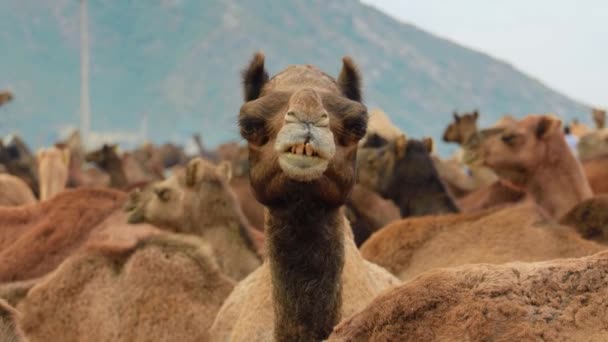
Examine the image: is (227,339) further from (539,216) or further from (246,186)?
Result: (246,186)

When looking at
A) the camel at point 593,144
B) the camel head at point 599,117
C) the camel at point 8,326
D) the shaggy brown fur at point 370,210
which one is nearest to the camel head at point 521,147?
the shaggy brown fur at point 370,210

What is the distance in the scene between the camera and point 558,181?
11367mm

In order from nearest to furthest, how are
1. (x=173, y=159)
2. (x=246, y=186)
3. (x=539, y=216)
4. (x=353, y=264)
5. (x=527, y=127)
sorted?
(x=353, y=264) → (x=539, y=216) → (x=527, y=127) → (x=246, y=186) → (x=173, y=159)

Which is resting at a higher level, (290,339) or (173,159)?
(290,339)

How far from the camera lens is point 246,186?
16.8 meters

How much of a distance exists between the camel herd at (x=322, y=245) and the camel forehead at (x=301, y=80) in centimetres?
1

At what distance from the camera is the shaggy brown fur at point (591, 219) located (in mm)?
7664

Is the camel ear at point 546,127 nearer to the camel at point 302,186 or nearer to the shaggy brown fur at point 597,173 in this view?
the shaggy brown fur at point 597,173

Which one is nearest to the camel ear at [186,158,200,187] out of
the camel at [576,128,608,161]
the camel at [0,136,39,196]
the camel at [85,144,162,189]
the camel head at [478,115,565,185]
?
the camel head at [478,115,565,185]

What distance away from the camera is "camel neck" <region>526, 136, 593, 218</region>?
36.9 ft

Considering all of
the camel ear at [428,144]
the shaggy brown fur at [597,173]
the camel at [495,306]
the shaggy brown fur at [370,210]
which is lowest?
the shaggy brown fur at [370,210]

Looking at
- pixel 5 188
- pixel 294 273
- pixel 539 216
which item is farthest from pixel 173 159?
pixel 294 273

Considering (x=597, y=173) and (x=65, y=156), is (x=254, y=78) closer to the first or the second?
(x=597, y=173)

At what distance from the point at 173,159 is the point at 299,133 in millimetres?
30379
